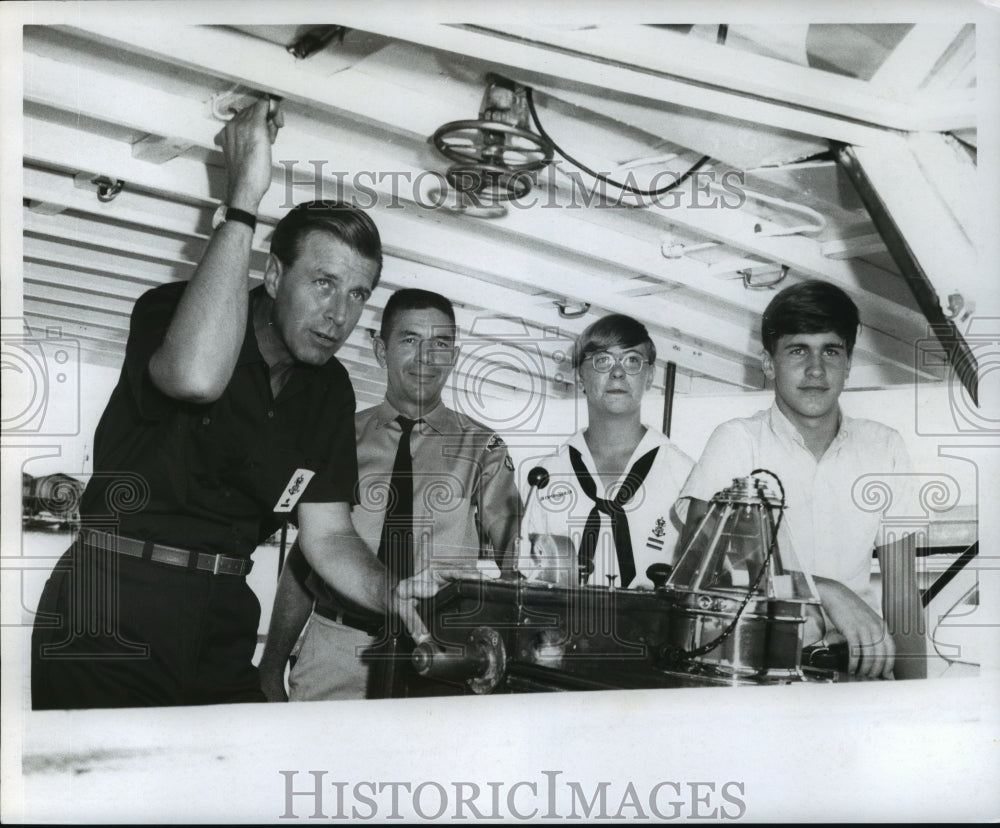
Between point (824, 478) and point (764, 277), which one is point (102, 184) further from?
point (824, 478)

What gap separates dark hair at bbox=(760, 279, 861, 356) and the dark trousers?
1547 millimetres

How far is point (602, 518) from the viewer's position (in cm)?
257

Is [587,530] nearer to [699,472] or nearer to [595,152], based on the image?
[699,472]

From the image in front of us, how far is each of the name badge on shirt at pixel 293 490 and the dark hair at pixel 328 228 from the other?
1.64 ft

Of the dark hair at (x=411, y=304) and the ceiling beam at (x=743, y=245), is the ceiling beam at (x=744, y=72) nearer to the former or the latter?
the ceiling beam at (x=743, y=245)

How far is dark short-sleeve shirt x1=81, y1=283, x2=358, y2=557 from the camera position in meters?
2.36

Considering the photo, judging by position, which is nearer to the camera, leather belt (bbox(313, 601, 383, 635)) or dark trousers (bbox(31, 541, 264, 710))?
dark trousers (bbox(31, 541, 264, 710))

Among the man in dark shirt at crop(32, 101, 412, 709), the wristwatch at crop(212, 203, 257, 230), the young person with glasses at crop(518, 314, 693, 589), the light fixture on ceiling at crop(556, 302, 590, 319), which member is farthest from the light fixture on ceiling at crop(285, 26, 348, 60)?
the young person with glasses at crop(518, 314, 693, 589)

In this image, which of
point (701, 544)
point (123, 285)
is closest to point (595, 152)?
point (701, 544)

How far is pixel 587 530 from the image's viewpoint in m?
2.56

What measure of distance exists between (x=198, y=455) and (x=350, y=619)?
21.5 inches

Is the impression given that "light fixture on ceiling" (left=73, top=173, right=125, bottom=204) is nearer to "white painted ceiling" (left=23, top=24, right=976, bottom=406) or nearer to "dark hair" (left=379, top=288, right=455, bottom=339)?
"white painted ceiling" (left=23, top=24, right=976, bottom=406)

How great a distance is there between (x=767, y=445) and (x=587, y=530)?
531 mm
